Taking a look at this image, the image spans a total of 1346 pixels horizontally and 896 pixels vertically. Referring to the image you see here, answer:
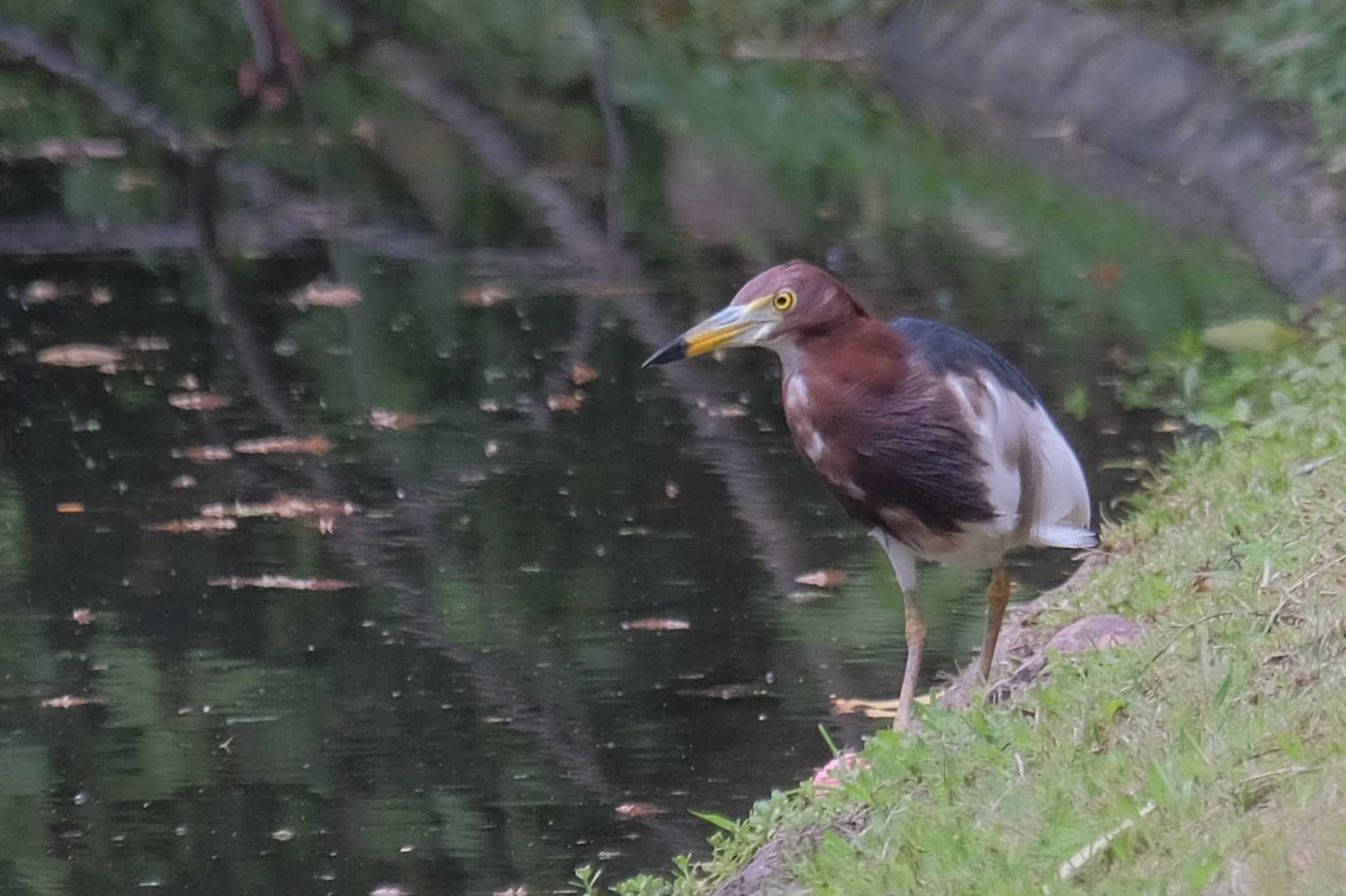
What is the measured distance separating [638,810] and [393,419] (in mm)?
3374

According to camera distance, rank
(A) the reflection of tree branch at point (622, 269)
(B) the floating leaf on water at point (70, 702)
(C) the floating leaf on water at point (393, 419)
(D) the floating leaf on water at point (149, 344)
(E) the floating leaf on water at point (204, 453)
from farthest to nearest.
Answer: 1. (D) the floating leaf on water at point (149, 344)
2. (C) the floating leaf on water at point (393, 419)
3. (E) the floating leaf on water at point (204, 453)
4. (A) the reflection of tree branch at point (622, 269)
5. (B) the floating leaf on water at point (70, 702)

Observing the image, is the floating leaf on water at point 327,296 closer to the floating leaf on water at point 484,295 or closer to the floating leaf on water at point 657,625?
the floating leaf on water at point 484,295

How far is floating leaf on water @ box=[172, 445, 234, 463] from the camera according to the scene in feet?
25.5

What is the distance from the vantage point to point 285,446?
25.9ft

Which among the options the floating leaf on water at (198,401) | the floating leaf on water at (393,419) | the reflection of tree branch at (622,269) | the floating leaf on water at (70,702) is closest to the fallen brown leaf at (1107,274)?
the reflection of tree branch at (622,269)

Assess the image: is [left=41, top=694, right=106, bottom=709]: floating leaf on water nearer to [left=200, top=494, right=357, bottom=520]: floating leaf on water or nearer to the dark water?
the dark water

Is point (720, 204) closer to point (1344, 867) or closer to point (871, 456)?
point (871, 456)

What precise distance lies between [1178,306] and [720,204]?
3.44m

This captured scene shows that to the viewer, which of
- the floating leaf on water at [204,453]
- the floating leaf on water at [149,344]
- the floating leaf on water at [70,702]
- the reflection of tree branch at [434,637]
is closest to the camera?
the reflection of tree branch at [434,637]

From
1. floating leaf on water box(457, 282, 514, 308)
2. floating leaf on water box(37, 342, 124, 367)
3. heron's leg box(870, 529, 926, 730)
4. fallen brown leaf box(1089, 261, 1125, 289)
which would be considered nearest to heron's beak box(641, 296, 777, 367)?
heron's leg box(870, 529, 926, 730)

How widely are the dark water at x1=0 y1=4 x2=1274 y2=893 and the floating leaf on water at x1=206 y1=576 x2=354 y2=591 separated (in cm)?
3

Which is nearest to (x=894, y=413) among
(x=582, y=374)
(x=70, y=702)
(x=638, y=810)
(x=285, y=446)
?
(x=638, y=810)

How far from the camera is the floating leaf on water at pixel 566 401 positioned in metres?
8.44

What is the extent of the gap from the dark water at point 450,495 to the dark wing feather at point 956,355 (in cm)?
113
